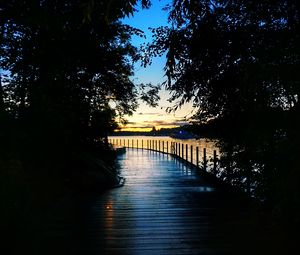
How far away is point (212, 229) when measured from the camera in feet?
26.9

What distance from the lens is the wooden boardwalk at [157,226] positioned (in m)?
6.95

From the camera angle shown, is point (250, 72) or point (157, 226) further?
point (157, 226)

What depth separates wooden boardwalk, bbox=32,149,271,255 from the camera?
6.95m

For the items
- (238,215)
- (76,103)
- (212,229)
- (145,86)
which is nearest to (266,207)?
(238,215)

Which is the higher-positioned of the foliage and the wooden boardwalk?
the foliage

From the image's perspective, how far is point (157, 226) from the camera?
8562 millimetres

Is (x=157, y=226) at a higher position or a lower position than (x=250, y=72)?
lower

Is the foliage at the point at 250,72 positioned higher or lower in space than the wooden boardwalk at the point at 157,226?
higher

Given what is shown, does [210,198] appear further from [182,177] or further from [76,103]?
[182,177]

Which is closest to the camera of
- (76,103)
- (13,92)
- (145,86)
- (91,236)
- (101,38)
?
(91,236)

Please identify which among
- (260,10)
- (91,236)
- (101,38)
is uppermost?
(101,38)

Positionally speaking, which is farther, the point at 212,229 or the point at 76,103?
the point at 76,103

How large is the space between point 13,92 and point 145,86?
39.0ft

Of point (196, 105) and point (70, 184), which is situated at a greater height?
point (196, 105)
